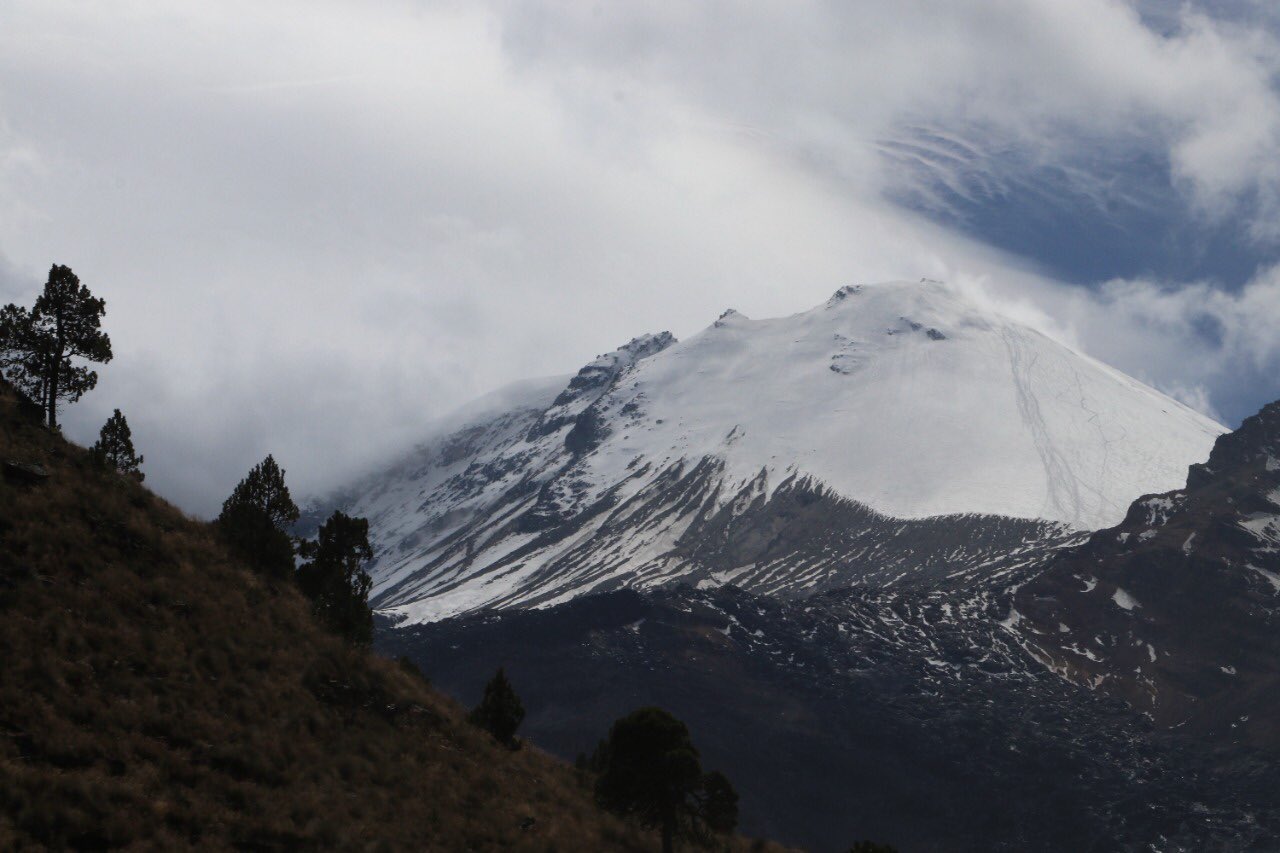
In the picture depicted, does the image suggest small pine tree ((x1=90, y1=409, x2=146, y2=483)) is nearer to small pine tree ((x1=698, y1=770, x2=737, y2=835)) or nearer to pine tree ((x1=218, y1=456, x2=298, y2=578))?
pine tree ((x1=218, y1=456, x2=298, y2=578))

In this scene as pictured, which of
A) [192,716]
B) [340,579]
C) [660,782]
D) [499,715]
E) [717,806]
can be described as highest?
[340,579]

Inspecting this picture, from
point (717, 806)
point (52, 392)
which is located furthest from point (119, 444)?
point (717, 806)

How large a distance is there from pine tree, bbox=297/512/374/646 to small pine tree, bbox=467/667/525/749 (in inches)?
279

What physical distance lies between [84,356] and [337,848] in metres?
31.1

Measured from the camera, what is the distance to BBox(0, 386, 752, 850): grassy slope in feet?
122

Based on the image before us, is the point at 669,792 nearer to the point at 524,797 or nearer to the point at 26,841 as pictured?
the point at 524,797

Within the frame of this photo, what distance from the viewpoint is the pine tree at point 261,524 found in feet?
193

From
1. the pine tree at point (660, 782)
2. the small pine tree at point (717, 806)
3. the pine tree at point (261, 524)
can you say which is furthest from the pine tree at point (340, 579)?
the small pine tree at point (717, 806)

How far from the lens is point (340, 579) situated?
6116 centimetres

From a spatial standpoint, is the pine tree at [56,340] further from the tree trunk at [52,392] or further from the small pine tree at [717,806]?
the small pine tree at [717,806]

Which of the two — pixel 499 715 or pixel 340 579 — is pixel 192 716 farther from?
pixel 499 715

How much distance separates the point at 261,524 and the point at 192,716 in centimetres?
1765

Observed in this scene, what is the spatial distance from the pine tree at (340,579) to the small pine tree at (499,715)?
7.09m

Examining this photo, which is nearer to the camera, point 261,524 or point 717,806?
point 261,524
